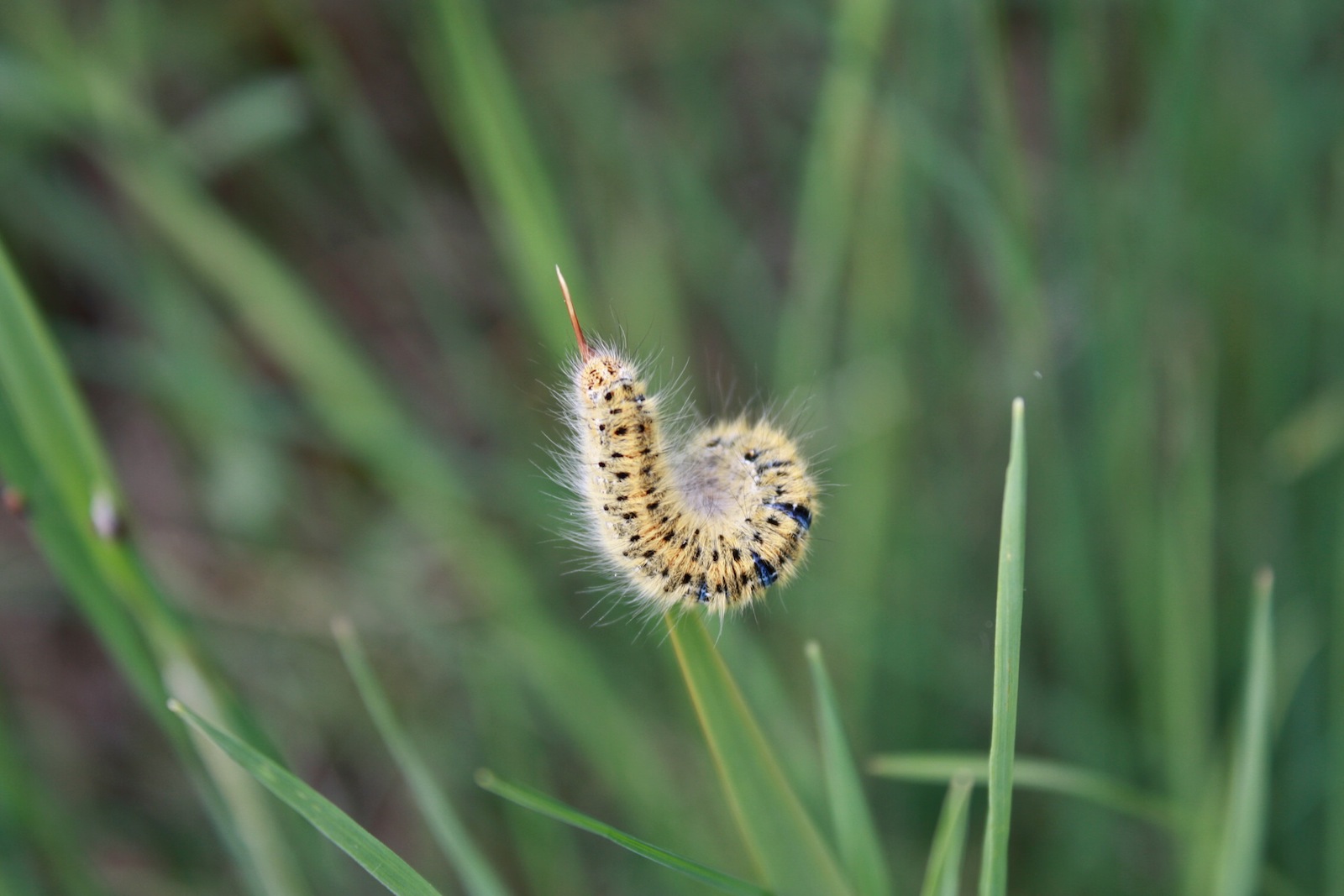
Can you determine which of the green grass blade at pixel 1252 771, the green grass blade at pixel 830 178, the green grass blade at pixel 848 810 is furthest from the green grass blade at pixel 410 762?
the green grass blade at pixel 830 178

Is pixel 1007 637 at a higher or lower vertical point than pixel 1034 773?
lower

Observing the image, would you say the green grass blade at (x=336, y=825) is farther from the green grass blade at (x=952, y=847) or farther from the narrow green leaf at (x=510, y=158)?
the narrow green leaf at (x=510, y=158)

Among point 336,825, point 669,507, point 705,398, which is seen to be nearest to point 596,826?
point 336,825

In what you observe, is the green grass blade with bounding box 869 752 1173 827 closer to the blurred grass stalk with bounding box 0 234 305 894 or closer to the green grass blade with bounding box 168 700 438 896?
the green grass blade with bounding box 168 700 438 896

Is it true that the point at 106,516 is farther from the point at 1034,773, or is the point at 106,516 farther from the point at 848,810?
the point at 1034,773

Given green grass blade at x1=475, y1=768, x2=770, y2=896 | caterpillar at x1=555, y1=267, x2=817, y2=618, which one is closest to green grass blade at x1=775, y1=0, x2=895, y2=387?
caterpillar at x1=555, y1=267, x2=817, y2=618

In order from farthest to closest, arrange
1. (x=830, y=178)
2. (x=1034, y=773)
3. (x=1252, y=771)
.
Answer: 1. (x=830, y=178)
2. (x=1034, y=773)
3. (x=1252, y=771)

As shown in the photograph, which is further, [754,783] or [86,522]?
[86,522]

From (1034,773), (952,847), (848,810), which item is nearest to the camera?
(952,847)
